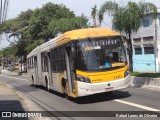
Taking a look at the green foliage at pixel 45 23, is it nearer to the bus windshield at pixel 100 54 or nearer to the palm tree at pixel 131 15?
the palm tree at pixel 131 15

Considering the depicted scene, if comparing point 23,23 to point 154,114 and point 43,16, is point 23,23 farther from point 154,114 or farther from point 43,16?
point 154,114

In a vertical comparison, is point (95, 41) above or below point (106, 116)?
above

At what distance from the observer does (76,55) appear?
50.0 feet

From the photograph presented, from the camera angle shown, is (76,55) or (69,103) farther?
(69,103)

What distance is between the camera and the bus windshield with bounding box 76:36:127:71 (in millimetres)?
15102

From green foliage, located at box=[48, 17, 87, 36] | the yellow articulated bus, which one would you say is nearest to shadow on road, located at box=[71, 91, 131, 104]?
the yellow articulated bus

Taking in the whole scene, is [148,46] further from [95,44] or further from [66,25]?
[95,44]

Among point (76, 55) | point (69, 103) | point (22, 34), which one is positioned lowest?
point (69, 103)

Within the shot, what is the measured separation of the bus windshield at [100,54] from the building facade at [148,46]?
28.4 metres

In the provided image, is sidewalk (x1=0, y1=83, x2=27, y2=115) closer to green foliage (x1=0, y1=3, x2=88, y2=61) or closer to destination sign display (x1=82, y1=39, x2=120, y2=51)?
destination sign display (x1=82, y1=39, x2=120, y2=51)

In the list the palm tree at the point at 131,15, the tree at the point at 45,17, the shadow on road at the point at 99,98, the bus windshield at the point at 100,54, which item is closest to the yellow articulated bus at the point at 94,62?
the bus windshield at the point at 100,54

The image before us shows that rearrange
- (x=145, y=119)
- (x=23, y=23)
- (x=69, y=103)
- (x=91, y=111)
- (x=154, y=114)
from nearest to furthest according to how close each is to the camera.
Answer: (x=145, y=119), (x=154, y=114), (x=91, y=111), (x=69, y=103), (x=23, y=23)

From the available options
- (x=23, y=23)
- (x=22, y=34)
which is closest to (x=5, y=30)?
(x=23, y=23)

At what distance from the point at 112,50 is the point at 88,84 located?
1.74 m
